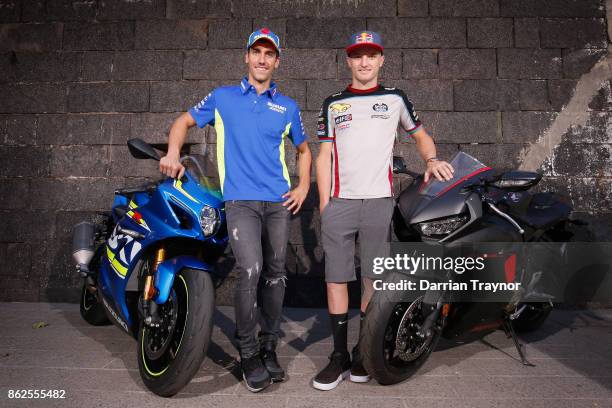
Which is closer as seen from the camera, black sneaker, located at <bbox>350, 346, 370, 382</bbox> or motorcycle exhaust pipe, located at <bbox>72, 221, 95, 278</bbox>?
black sneaker, located at <bbox>350, 346, 370, 382</bbox>

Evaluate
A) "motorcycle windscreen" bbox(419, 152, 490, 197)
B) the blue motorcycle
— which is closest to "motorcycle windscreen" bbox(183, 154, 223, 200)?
the blue motorcycle

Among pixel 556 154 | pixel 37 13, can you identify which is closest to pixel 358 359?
pixel 556 154

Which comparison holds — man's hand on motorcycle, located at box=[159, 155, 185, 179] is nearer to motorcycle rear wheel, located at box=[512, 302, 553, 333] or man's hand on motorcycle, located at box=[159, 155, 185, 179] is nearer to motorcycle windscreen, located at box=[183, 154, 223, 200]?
motorcycle windscreen, located at box=[183, 154, 223, 200]

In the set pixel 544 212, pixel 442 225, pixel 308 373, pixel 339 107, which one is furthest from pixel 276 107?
pixel 544 212

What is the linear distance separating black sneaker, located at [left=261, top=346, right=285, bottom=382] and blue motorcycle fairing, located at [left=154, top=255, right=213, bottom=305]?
0.63 m

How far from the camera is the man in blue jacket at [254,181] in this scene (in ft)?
7.97

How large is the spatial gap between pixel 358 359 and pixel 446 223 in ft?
2.89

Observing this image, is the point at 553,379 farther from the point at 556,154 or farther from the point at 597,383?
the point at 556,154

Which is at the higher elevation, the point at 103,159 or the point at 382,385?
the point at 103,159

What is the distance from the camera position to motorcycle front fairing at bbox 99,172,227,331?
228 centimetres

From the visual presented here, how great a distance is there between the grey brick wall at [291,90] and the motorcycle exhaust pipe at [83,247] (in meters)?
1.14

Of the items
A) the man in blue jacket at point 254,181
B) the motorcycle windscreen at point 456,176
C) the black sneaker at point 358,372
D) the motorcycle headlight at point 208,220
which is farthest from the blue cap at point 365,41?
the black sneaker at point 358,372

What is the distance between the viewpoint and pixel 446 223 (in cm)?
236

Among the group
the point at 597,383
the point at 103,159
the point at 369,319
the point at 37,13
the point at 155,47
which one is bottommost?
the point at 597,383
